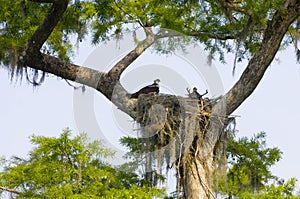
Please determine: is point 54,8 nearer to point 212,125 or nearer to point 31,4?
point 31,4

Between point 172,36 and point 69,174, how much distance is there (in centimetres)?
396

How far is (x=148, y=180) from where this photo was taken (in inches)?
398

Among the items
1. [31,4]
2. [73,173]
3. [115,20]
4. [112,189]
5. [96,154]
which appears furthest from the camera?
[115,20]

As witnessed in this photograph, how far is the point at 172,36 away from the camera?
12109mm

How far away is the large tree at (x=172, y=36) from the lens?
900 cm

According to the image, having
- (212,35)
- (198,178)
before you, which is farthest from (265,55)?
(212,35)

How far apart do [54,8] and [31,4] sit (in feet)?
6.00

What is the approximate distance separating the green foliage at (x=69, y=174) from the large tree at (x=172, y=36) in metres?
0.94

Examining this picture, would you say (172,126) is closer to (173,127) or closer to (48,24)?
(173,127)

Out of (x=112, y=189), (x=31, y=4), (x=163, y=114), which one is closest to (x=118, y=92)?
(x=163, y=114)

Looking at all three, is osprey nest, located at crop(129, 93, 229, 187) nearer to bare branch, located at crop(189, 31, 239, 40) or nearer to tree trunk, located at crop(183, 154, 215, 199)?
tree trunk, located at crop(183, 154, 215, 199)

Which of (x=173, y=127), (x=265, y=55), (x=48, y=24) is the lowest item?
(x=173, y=127)

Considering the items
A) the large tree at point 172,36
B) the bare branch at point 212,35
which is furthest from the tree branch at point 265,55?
the bare branch at point 212,35

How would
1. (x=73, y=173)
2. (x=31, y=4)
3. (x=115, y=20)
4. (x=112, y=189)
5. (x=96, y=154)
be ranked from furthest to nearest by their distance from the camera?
(x=115, y=20) → (x=31, y=4) → (x=96, y=154) → (x=73, y=173) → (x=112, y=189)
